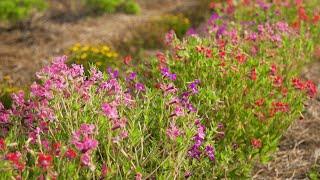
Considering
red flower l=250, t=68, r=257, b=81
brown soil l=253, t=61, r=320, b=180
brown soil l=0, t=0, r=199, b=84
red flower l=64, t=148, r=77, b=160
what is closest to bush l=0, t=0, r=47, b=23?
brown soil l=0, t=0, r=199, b=84

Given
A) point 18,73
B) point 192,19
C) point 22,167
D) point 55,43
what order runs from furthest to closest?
point 192,19 < point 55,43 < point 18,73 < point 22,167

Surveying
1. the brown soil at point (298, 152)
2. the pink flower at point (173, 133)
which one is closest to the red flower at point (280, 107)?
the brown soil at point (298, 152)

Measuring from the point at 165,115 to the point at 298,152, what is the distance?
1.78 meters

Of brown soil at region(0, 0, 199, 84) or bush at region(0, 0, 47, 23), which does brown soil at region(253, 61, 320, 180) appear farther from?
bush at region(0, 0, 47, 23)

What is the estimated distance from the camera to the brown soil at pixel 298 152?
492 centimetres

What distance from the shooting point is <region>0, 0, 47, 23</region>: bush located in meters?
8.20

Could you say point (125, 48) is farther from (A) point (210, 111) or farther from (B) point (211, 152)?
(B) point (211, 152)

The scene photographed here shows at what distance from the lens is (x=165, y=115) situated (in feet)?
12.9

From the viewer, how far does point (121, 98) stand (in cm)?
372

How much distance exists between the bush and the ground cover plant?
351 centimetres

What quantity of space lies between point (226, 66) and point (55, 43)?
4.32 metres

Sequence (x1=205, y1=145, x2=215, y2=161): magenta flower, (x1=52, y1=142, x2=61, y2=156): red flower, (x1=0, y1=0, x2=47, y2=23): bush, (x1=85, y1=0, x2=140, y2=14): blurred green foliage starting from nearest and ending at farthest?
1. (x1=52, y1=142, x2=61, y2=156): red flower
2. (x1=205, y1=145, x2=215, y2=161): magenta flower
3. (x1=0, y1=0, x2=47, y2=23): bush
4. (x1=85, y1=0, x2=140, y2=14): blurred green foliage

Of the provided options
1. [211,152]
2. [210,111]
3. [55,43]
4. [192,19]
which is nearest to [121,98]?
[211,152]

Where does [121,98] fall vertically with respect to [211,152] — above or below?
above
